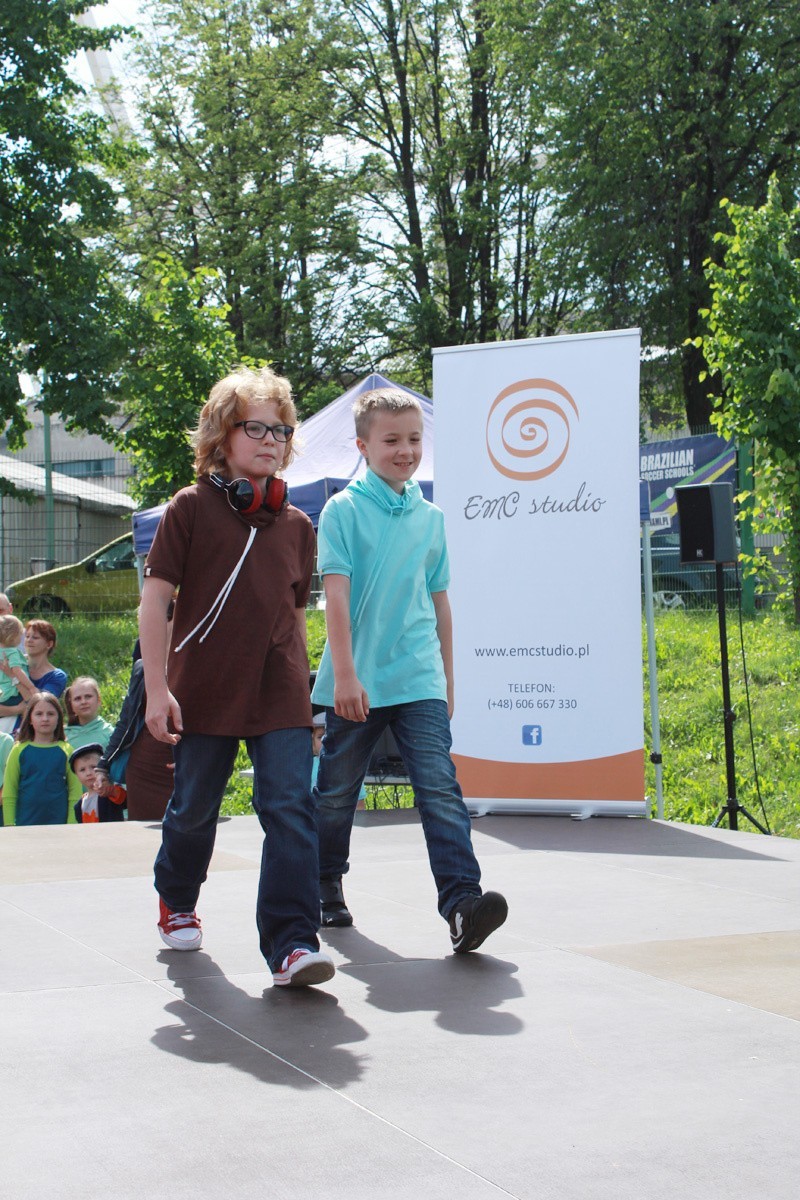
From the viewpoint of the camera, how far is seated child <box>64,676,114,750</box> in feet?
28.1

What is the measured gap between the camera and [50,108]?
22.2m

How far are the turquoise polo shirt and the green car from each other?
43.1ft

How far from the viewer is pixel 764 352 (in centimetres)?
1259

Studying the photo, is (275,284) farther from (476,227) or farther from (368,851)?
(368,851)

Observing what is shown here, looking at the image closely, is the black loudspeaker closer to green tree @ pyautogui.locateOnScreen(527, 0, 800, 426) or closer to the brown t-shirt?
the brown t-shirt

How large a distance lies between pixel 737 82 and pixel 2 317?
13621 millimetres

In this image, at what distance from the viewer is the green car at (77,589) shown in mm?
17734

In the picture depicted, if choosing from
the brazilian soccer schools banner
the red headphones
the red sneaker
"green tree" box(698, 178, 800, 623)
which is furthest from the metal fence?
the red headphones

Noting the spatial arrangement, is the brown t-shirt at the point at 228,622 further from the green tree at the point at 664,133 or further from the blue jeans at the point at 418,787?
the green tree at the point at 664,133

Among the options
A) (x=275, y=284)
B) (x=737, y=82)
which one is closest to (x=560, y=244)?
(x=737, y=82)

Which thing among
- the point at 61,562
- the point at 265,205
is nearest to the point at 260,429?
the point at 61,562

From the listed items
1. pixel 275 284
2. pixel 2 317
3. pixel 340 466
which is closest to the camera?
pixel 340 466

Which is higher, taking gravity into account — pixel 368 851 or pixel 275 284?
pixel 275 284

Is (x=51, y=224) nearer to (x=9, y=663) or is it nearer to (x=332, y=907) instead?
(x=9, y=663)
